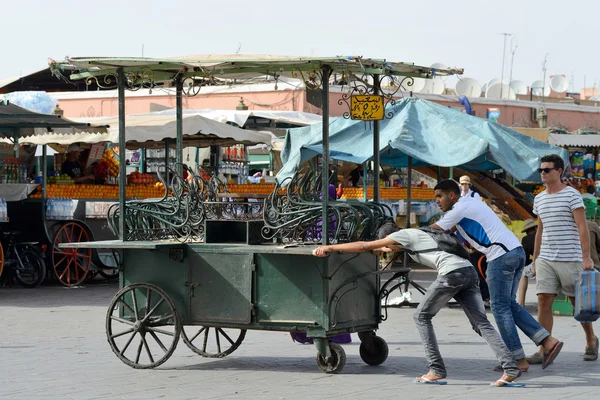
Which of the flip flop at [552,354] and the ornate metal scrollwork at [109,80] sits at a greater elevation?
the ornate metal scrollwork at [109,80]

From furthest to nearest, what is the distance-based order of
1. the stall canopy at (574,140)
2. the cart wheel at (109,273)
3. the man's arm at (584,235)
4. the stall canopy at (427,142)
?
the stall canopy at (574,140) < the cart wheel at (109,273) < the stall canopy at (427,142) < the man's arm at (584,235)

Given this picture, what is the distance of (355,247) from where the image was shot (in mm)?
7871

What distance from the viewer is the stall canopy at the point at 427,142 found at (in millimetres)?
15438

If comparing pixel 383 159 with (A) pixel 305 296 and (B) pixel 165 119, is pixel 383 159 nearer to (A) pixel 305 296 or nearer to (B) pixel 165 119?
(B) pixel 165 119

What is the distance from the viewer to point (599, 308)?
8.92 meters

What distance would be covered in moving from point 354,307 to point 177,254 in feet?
4.88

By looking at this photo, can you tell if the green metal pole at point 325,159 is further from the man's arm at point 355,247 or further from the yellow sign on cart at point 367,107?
the yellow sign on cart at point 367,107

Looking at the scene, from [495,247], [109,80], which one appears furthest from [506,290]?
[109,80]

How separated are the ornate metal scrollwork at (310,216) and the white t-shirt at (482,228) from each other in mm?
795

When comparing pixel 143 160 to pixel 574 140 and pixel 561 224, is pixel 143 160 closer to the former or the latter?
pixel 574 140

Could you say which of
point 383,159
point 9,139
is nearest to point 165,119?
point 9,139

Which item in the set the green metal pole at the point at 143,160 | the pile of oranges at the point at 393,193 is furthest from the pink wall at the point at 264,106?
the pile of oranges at the point at 393,193

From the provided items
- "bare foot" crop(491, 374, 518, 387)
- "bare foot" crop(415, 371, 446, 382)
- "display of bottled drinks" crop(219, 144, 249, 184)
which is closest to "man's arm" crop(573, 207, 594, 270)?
"bare foot" crop(491, 374, 518, 387)

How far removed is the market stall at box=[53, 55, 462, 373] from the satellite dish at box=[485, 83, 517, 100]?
28654 mm
